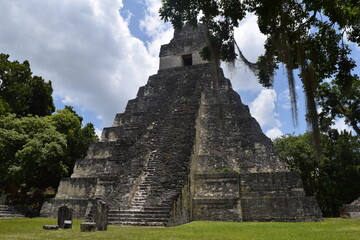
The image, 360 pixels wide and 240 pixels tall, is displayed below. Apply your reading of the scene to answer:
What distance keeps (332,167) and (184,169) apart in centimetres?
1594

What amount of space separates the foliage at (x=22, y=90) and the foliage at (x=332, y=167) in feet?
Result: 70.3

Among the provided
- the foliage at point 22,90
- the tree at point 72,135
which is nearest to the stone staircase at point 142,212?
the tree at point 72,135

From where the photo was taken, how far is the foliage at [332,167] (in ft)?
69.8

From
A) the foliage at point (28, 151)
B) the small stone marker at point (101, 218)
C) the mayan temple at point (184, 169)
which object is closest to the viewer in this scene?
the small stone marker at point (101, 218)

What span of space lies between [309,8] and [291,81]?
6.62ft

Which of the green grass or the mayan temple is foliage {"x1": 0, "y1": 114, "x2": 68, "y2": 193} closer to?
the mayan temple

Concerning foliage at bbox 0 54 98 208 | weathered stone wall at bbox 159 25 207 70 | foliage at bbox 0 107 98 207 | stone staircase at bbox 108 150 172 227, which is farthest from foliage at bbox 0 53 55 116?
stone staircase at bbox 108 150 172 227

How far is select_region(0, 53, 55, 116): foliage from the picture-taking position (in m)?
22.2

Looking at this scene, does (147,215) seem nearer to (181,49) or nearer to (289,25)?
(289,25)

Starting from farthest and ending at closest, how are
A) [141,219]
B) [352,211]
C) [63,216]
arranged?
[352,211] → [141,219] → [63,216]

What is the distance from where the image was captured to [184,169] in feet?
37.9

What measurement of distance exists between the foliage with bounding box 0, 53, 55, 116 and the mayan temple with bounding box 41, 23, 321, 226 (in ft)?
32.9

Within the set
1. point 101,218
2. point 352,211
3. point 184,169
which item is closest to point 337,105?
point 352,211

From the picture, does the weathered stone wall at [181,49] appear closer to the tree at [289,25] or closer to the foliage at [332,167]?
the foliage at [332,167]
